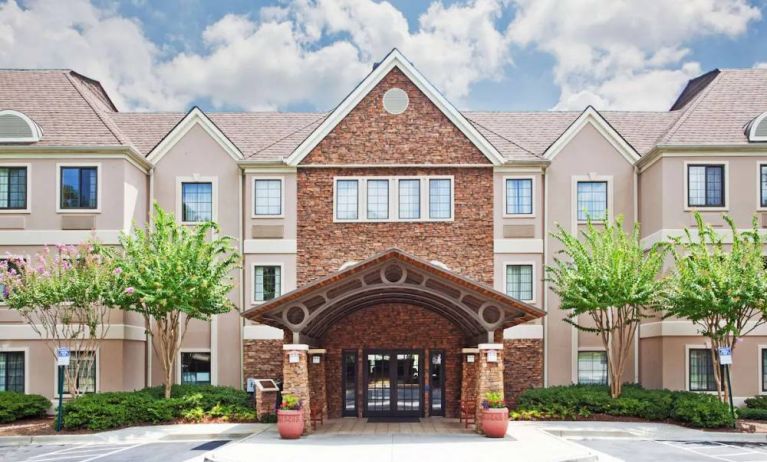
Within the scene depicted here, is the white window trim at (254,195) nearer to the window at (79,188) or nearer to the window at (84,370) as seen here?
the window at (79,188)

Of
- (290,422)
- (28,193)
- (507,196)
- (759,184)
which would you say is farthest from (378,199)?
(759,184)

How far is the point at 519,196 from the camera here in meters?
28.0

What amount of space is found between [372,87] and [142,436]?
13103 millimetres

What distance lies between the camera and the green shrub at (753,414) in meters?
24.6

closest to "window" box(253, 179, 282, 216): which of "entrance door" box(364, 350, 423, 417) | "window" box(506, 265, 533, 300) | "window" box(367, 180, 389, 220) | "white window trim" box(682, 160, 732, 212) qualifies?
"window" box(367, 180, 389, 220)

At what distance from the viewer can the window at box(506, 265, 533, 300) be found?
27.7 metres

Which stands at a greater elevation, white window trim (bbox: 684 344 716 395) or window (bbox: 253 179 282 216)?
window (bbox: 253 179 282 216)

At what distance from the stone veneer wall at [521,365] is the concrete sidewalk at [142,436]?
8.59 m

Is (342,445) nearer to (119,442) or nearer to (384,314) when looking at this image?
(119,442)

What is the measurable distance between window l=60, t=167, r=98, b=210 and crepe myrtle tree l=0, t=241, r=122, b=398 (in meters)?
1.54

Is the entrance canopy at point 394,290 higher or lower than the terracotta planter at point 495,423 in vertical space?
higher

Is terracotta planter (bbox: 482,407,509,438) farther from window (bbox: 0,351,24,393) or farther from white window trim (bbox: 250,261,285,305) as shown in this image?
window (bbox: 0,351,24,393)

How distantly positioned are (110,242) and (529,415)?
1380cm

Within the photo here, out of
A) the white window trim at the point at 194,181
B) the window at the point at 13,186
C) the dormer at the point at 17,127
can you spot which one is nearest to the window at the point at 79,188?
the window at the point at 13,186
